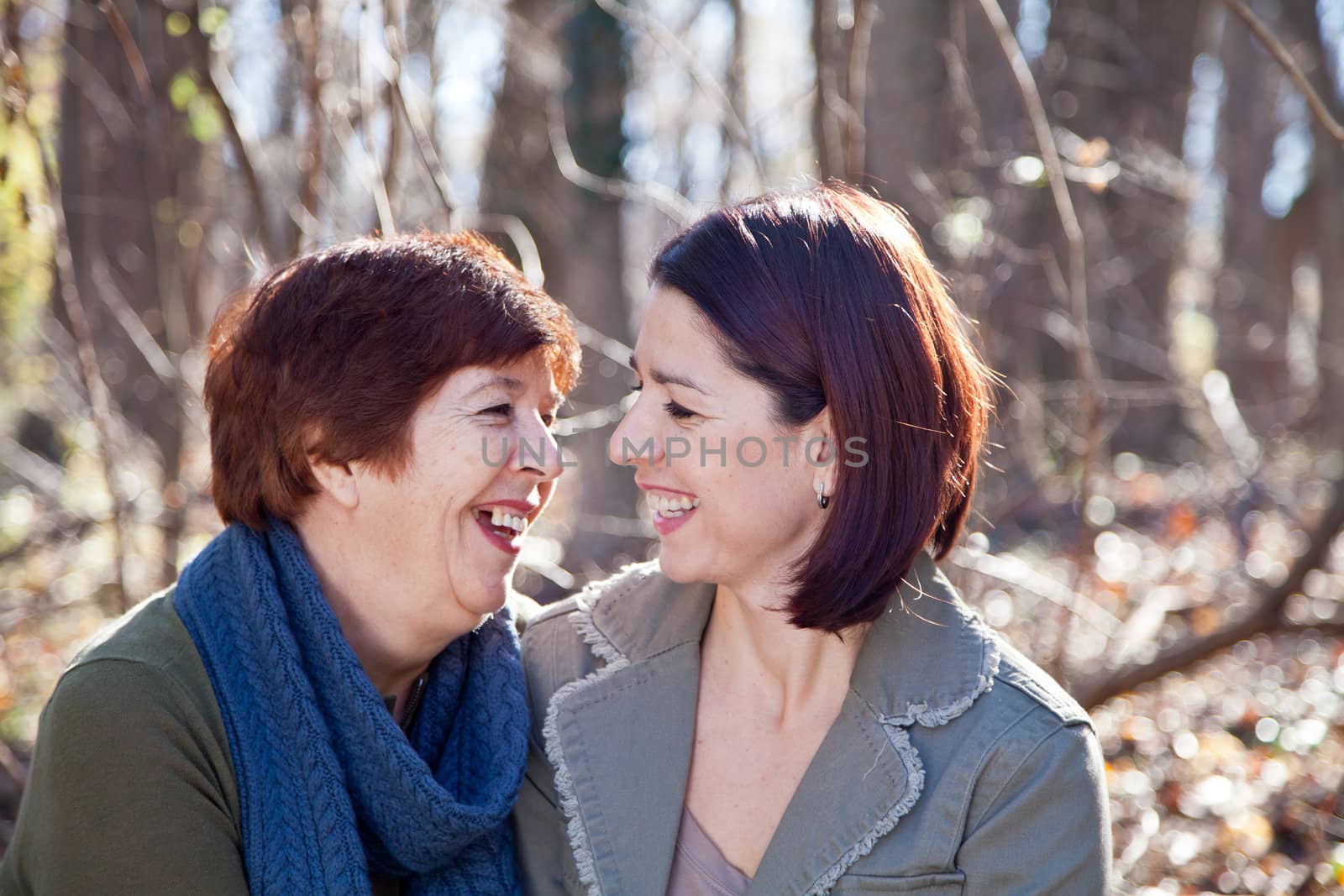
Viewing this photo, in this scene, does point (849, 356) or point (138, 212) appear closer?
point (849, 356)

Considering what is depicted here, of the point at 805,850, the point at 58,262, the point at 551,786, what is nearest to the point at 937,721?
the point at 805,850

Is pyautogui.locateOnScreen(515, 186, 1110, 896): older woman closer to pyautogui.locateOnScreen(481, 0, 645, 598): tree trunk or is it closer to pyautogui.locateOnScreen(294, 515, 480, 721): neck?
pyautogui.locateOnScreen(294, 515, 480, 721): neck

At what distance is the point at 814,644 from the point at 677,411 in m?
0.54

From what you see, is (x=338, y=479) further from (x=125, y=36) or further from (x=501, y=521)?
(x=125, y=36)

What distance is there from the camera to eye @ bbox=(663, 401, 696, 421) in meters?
2.11

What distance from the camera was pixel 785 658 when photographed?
7.38ft

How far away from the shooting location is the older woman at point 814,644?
1958 millimetres

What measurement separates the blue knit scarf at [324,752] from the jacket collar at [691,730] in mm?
151

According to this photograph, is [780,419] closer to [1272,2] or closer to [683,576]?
[683,576]

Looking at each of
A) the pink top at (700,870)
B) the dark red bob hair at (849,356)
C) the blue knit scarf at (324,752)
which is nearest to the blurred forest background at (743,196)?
the dark red bob hair at (849,356)

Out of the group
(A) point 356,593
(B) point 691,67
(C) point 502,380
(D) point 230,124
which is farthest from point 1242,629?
(D) point 230,124

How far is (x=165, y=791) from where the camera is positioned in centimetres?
183

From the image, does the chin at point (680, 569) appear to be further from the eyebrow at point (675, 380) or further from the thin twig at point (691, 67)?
the thin twig at point (691, 67)

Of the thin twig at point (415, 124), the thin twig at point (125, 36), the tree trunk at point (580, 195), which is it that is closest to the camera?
the thin twig at point (125, 36)
